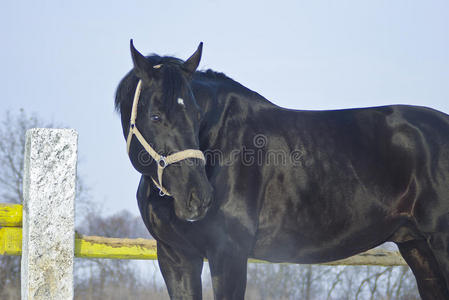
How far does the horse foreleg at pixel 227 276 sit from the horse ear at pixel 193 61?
1.12 m

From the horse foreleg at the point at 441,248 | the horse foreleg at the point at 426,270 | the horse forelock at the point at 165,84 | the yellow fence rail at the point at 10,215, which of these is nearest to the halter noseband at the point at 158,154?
the horse forelock at the point at 165,84

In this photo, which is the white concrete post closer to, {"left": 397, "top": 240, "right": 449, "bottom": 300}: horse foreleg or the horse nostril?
the horse nostril

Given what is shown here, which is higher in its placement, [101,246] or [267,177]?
[267,177]

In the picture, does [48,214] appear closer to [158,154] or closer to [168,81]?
[158,154]

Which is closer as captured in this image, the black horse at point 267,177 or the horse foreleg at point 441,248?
the black horse at point 267,177

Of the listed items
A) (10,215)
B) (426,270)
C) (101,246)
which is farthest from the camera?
(101,246)

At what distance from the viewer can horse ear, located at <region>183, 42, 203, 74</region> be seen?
306 centimetres

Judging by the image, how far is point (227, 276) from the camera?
9.33ft

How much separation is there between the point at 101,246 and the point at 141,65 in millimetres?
2032

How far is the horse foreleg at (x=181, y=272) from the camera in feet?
10.4

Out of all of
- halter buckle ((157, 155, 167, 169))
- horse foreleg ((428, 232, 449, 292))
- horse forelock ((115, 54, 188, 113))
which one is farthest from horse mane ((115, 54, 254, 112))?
horse foreleg ((428, 232, 449, 292))

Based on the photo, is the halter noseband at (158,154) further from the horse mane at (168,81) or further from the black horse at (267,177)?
the horse mane at (168,81)

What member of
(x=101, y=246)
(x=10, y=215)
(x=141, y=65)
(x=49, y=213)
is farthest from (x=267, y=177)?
(x=10, y=215)

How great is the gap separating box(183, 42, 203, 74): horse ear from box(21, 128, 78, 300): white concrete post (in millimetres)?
1262
